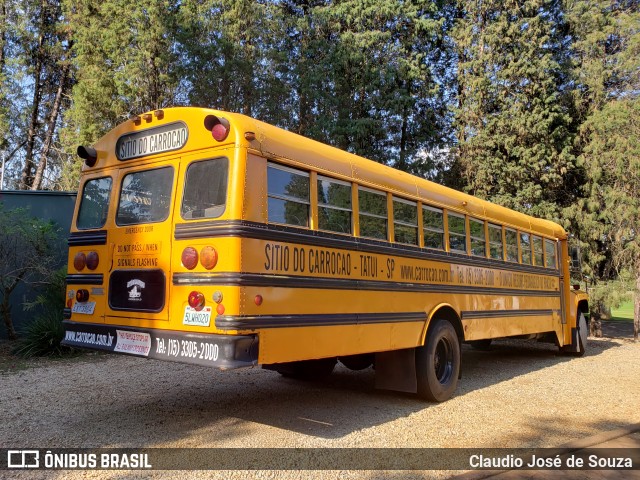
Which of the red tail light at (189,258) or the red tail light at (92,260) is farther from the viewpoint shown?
the red tail light at (92,260)

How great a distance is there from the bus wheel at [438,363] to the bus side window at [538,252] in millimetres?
3228

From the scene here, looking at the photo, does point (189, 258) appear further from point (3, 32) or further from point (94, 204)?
point (3, 32)

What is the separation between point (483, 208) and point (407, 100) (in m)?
10.1

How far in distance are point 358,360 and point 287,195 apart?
9.93 feet

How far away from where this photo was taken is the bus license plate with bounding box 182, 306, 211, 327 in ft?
13.4

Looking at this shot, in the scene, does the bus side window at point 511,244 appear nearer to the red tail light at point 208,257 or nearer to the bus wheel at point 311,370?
the bus wheel at point 311,370

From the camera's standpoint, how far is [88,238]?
17.0 ft

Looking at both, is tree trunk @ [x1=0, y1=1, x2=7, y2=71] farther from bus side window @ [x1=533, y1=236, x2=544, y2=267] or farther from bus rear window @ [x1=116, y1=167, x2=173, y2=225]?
bus side window @ [x1=533, y1=236, x2=544, y2=267]

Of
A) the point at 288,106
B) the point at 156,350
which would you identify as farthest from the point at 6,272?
the point at 288,106

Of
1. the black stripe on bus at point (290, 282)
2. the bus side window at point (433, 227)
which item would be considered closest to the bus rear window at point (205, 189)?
the black stripe on bus at point (290, 282)

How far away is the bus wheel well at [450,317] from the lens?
634cm

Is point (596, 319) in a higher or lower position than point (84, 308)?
lower

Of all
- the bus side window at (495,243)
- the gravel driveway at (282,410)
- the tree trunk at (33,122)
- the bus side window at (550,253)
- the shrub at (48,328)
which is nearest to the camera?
the gravel driveway at (282,410)

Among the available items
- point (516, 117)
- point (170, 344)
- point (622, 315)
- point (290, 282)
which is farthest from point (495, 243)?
point (622, 315)
